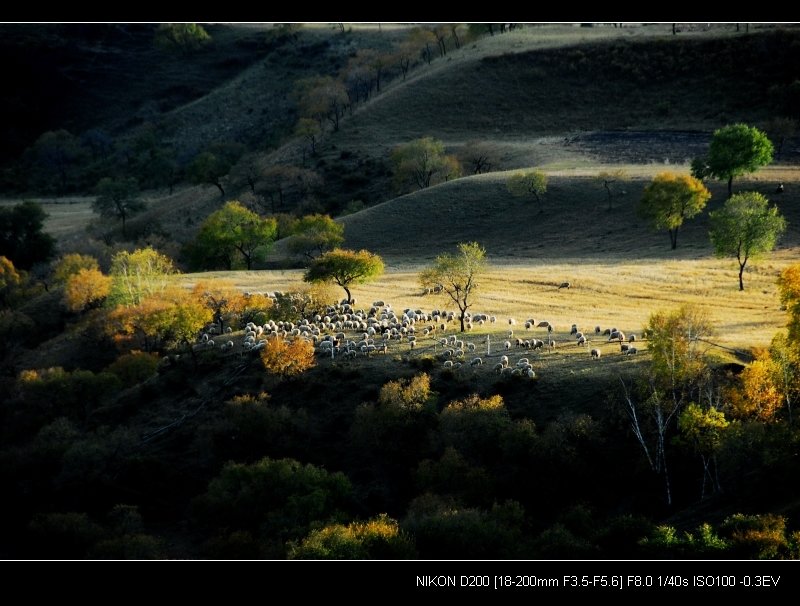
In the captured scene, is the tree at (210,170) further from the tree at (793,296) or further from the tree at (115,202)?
the tree at (793,296)

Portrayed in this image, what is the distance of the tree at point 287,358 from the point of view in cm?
6006

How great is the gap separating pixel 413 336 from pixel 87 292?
140 feet

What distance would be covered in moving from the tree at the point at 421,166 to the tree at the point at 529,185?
21641 millimetres

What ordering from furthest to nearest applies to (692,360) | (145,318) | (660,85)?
(660,85) → (145,318) → (692,360)

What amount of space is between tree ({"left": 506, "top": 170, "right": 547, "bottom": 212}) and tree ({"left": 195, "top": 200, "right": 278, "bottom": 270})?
3410 centimetres

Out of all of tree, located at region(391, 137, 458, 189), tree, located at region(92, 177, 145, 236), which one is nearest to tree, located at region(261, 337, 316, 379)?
tree, located at region(391, 137, 458, 189)

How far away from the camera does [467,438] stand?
50.9 meters

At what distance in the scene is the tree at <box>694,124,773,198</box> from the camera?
102m

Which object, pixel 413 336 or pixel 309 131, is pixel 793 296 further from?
pixel 309 131

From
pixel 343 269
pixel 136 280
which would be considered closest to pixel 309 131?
pixel 136 280

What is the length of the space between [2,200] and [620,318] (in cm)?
17155

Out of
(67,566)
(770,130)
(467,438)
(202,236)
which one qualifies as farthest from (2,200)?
(67,566)

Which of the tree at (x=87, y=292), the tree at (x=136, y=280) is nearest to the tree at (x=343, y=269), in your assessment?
the tree at (x=136, y=280)

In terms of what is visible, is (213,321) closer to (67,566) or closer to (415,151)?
(67,566)
